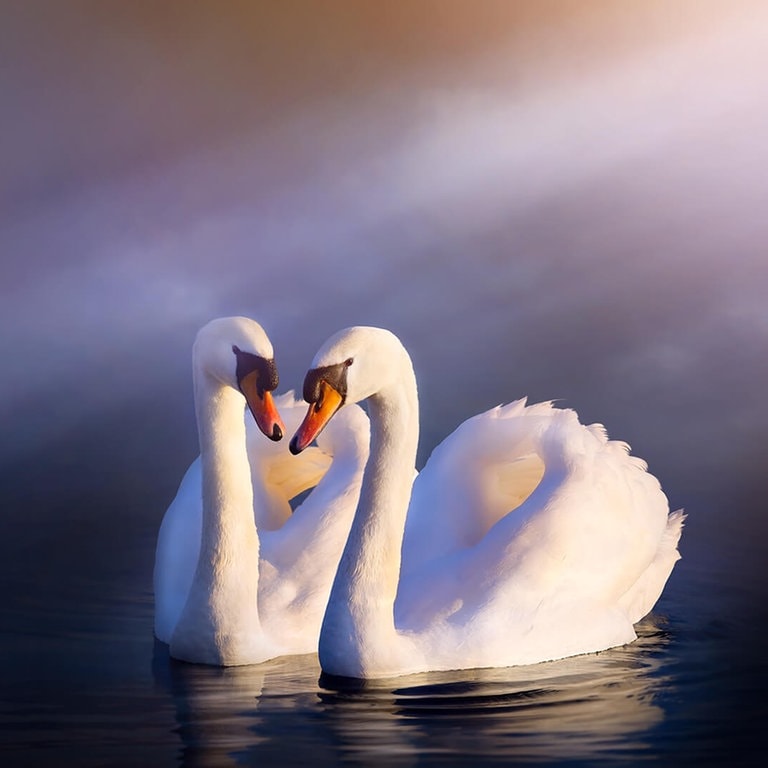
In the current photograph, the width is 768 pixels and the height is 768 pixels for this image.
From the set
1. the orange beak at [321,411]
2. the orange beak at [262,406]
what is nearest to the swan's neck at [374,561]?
the orange beak at [321,411]

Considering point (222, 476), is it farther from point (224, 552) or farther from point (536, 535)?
point (536, 535)

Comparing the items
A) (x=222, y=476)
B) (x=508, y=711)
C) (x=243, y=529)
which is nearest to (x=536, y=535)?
(x=508, y=711)

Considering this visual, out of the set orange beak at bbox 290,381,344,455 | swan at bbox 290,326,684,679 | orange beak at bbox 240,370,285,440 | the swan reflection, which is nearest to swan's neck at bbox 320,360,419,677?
swan at bbox 290,326,684,679

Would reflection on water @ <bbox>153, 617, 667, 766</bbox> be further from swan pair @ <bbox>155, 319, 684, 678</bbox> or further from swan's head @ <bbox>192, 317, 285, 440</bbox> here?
swan's head @ <bbox>192, 317, 285, 440</bbox>

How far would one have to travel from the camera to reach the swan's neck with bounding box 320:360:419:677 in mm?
8961

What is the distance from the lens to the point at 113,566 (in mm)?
12453

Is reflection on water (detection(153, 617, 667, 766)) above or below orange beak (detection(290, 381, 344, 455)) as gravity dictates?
below

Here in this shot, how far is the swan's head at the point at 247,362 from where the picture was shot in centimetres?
893

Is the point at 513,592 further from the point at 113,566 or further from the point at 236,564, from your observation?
the point at 113,566

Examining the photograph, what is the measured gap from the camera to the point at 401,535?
9.09 meters

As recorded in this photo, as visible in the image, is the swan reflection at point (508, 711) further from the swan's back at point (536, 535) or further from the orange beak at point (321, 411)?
the orange beak at point (321, 411)

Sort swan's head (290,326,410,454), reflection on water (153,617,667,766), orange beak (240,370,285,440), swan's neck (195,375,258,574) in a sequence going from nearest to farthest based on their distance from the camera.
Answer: reflection on water (153,617,667,766), swan's head (290,326,410,454), orange beak (240,370,285,440), swan's neck (195,375,258,574)

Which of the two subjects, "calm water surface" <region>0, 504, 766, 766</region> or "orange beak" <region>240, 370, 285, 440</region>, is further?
"orange beak" <region>240, 370, 285, 440</region>

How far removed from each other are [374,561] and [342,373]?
97 cm
